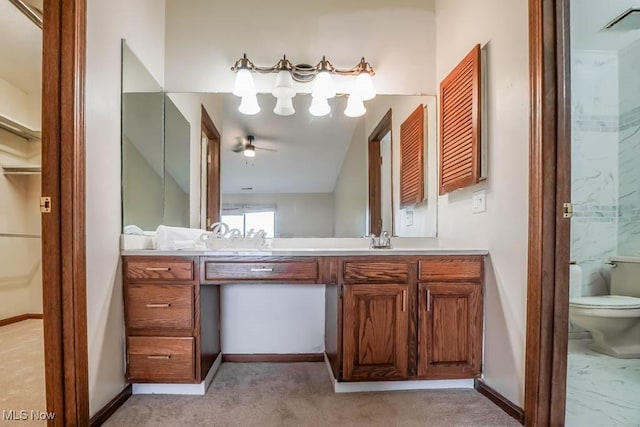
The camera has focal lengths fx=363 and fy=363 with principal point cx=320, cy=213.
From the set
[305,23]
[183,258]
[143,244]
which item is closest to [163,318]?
[183,258]

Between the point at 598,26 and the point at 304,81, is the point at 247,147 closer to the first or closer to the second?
the point at 304,81

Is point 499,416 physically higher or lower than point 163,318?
lower

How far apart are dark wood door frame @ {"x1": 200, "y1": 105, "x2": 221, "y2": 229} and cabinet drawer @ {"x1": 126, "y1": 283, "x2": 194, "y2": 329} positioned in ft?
2.34

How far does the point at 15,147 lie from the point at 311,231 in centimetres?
311

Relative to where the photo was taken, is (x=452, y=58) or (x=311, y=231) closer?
(x=452, y=58)

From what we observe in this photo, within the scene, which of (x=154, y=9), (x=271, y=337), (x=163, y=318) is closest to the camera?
(x=163, y=318)

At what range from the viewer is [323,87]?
8.01ft

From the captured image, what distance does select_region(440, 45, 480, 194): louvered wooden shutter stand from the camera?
1.94m

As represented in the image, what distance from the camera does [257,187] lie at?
8.21 ft

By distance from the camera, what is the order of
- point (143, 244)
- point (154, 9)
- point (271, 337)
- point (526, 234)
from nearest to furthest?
point (526, 234) < point (143, 244) < point (154, 9) < point (271, 337)

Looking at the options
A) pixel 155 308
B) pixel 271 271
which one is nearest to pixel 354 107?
pixel 271 271

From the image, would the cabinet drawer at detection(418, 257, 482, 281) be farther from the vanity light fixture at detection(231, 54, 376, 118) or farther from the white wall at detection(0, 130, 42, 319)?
the white wall at detection(0, 130, 42, 319)

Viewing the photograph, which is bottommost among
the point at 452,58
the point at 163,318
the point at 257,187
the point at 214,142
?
the point at 163,318

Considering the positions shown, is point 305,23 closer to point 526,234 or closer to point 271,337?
point 526,234
